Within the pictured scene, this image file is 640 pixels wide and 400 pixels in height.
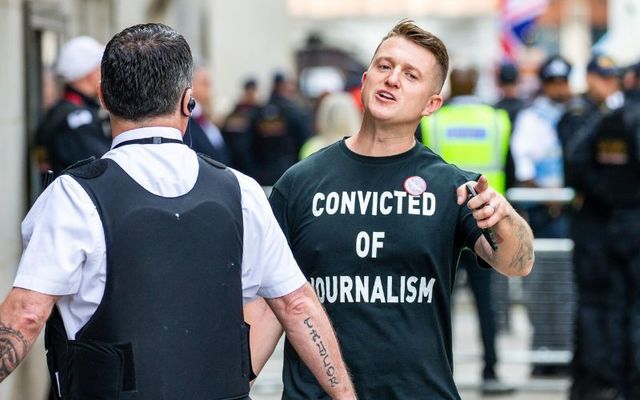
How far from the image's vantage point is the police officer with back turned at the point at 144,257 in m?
3.78

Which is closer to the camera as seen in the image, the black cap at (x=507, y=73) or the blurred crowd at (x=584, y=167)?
the blurred crowd at (x=584, y=167)

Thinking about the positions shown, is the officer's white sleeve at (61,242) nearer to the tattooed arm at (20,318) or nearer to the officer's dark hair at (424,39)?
the tattooed arm at (20,318)

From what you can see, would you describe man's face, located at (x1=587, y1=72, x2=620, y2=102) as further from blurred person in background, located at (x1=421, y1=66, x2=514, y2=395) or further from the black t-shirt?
the black t-shirt

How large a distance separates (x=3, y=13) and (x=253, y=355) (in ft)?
16.3

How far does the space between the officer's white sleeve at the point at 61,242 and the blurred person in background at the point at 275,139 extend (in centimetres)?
1176

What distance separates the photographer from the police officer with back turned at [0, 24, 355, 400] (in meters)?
3.78

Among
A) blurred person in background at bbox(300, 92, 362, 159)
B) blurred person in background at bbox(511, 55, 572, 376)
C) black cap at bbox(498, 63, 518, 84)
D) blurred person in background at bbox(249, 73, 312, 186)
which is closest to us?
blurred person in background at bbox(300, 92, 362, 159)

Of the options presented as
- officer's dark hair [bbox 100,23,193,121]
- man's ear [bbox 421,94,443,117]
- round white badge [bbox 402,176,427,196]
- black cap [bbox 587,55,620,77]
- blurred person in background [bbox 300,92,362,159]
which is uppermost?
officer's dark hair [bbox 100,23,193,121]

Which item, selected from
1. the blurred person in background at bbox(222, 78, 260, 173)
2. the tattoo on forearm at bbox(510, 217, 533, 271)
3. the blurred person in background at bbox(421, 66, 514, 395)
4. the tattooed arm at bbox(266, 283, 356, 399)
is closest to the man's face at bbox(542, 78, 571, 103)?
the blurred person in background at bbox(421, 66, 514, 395)

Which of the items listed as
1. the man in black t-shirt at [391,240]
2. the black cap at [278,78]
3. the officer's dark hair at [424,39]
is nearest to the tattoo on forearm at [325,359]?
→ the man in black t-shirt at [391,240]

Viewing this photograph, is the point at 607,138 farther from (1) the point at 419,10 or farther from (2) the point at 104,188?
(1) the point at 419,10

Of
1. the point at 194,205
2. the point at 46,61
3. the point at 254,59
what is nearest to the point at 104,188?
the point at 194,205

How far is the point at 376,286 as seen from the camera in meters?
4.64

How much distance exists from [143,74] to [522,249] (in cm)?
133
